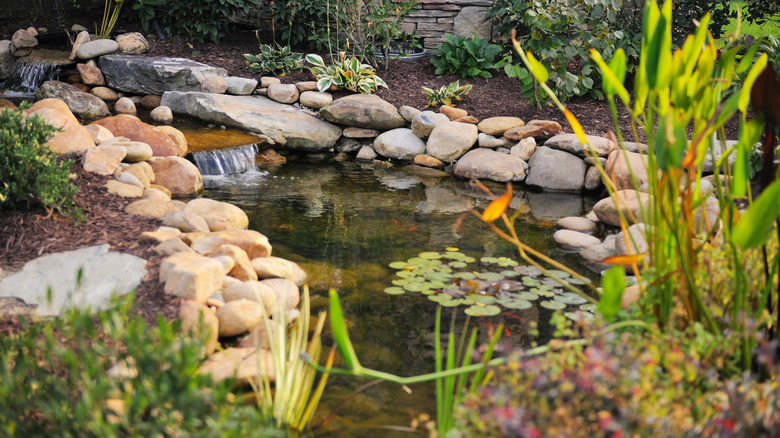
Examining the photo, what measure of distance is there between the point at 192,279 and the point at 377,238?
5.81 ft

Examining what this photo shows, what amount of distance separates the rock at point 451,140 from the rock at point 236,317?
373 centimetres

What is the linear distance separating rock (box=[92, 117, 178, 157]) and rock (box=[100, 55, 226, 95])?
173cm

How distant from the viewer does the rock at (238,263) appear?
130 inches

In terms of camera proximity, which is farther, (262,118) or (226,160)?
(262,118)

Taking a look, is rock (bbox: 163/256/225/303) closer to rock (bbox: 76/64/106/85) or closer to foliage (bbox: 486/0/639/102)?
foliage (bbox: 486/0/639/102)

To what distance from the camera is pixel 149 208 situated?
147 inches

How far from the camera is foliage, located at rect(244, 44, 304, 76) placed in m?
7.42

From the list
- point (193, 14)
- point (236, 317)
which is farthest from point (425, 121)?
point (236, 317)

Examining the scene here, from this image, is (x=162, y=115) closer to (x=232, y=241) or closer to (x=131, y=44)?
(x=131, y=44)

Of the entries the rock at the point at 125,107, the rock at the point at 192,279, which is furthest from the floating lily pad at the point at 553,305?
the rock at the point at 125,107

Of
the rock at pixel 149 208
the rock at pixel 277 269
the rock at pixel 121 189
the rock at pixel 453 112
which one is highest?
the rock at pixel 453 112

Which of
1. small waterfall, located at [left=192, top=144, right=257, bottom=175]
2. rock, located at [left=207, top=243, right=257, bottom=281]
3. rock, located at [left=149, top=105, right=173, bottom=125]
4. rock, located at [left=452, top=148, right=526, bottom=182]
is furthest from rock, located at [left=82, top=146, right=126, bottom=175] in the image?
rock, located at [left=452, top=148, right=526, bottom=182]

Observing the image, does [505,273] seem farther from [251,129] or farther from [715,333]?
[251,129]

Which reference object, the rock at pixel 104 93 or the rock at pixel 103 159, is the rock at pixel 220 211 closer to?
the rock at pixel 103 159
